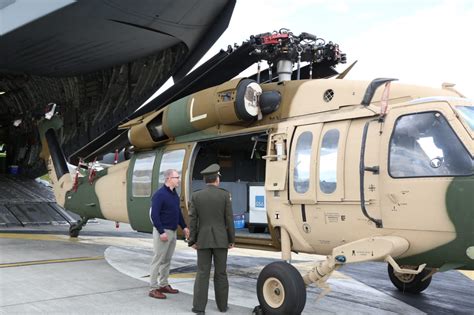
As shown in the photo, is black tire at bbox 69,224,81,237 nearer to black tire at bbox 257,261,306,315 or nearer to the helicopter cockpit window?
black tire at bbox 257,261,306,315

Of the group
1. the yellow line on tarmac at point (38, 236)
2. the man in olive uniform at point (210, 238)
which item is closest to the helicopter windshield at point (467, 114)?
the man in olive uniform at point (210, 238)

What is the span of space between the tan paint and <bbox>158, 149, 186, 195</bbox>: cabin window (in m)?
1.45

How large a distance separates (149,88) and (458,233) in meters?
12.7

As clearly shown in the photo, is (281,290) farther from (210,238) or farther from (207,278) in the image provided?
(210,238)

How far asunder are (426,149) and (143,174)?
523 cm

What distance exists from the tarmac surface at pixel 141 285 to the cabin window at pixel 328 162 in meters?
1.61

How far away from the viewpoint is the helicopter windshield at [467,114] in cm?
466

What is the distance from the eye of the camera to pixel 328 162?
5.41 meters

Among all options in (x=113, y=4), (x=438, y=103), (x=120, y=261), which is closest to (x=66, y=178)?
(x=120, y=261)

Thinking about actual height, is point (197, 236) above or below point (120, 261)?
above

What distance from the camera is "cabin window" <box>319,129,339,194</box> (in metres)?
5.34

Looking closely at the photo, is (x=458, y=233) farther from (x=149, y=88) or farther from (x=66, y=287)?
(x=149, y=88)

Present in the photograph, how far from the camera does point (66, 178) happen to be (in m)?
11.6

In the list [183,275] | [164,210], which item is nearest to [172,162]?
[164,210]
